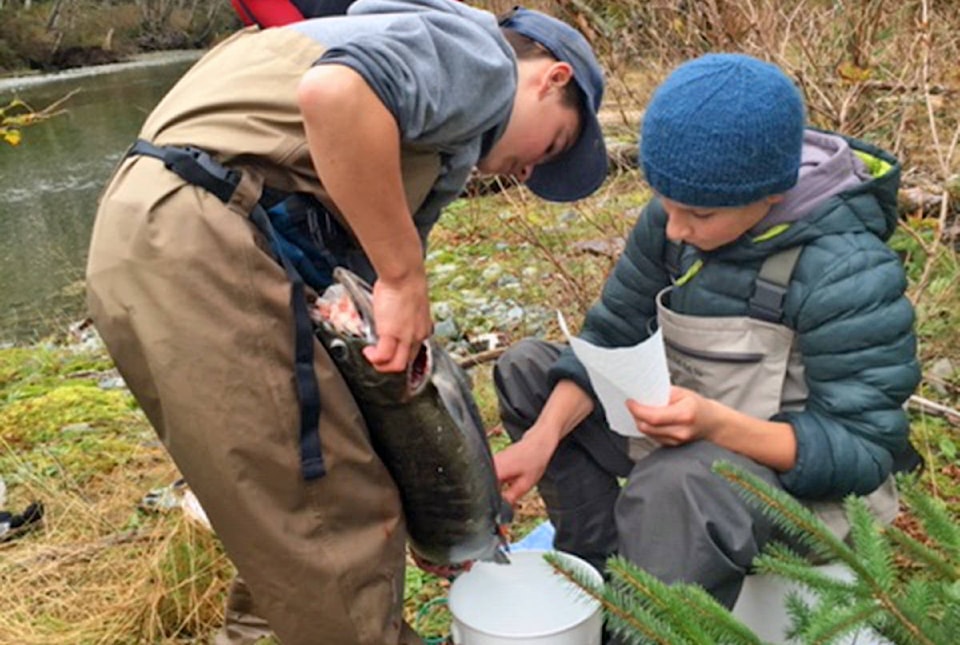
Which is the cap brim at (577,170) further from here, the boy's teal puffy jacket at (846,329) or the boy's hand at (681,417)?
the boy's hand at (681,417)

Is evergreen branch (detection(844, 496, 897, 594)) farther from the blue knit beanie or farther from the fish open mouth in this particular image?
the fish open mouth

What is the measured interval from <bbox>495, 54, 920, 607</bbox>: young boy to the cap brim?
0.74 ft

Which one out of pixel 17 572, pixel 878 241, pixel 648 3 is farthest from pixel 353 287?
pixel 648 3

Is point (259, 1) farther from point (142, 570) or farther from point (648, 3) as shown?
point (648, 3)

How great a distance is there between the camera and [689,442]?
1.87 meters

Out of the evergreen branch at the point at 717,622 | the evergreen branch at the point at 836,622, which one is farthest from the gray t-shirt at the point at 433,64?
the evergreen branch at the point at 836,622

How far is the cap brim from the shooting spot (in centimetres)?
217

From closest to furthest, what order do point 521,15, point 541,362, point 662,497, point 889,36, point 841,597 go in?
point 841,597, point 662,497, point 521,15, point 541,362, point 889,36

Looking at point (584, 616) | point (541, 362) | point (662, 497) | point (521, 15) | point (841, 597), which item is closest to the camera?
point (841, 597)

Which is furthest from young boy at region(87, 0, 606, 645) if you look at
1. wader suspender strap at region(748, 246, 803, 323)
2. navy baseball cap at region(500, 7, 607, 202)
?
wader suspender strap at region(748, 246, 803, 323)

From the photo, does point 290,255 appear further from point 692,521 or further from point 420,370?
point 692,521

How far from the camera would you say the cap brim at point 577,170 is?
2.17 metres

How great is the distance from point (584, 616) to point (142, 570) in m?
1.31

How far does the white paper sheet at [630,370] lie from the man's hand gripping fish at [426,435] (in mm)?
266
